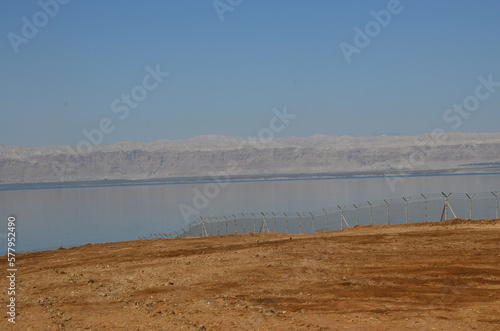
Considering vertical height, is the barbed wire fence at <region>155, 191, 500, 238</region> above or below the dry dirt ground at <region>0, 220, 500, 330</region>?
below

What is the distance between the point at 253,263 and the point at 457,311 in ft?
29.7

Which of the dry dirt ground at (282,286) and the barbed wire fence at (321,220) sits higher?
the dry dirt ground at (282,286)

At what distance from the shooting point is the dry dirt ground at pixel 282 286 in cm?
1319

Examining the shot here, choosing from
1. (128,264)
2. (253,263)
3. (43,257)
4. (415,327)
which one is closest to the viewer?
(415,327)

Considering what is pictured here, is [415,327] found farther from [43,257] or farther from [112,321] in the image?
[43,257]

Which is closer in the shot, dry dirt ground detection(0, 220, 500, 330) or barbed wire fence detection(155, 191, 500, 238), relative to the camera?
dry dirt ground detection(0, 220, 500, 330)

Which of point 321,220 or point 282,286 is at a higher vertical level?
point 282,286

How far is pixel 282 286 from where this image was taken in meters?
16.9

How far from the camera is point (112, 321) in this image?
14203mm

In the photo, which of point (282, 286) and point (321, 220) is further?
point (321, 220)

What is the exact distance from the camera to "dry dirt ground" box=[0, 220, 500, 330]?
13.2 m

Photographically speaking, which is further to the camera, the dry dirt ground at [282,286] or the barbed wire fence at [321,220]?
the barbed wire fence at [321,220]

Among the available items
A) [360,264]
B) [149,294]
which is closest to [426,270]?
[360,264]

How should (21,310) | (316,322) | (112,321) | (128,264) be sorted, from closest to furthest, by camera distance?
(316,322) < (112,321) < (21,310) < (128,264)
